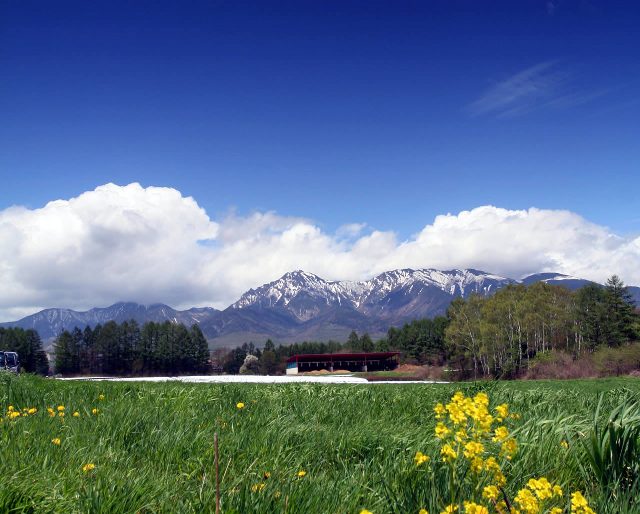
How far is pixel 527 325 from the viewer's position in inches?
2625

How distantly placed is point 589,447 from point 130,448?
4.15m

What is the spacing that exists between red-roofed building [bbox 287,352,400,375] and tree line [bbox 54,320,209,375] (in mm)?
30152

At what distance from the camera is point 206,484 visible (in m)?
3.79

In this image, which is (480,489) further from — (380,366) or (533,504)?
(380,366)

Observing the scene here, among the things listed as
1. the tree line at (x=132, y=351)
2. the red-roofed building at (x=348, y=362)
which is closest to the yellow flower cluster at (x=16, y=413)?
the red-roofed building at (x=348, y=362)

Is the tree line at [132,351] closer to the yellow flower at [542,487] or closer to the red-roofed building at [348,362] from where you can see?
the red-roofed building at [348,362]

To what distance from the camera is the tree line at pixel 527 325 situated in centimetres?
6575

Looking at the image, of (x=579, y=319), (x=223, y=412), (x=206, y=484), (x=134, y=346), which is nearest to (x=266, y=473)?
(x=206, y=484)

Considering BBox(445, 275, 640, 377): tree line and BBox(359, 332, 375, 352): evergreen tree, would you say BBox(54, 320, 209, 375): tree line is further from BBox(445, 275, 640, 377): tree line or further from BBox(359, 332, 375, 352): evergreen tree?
BBox(445, 275, 640, 377): tree line

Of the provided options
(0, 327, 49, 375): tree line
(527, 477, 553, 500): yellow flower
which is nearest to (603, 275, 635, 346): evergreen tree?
(527, 477, 553, 500): yellow flower

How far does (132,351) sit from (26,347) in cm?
1935

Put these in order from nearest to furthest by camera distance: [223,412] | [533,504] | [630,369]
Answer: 1. [533,504]
2. [223,412]
3. [630,369]

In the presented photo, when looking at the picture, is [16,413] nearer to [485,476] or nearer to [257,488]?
[257,488]

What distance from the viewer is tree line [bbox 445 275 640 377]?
6575cm
